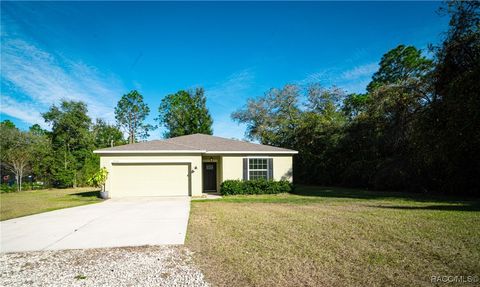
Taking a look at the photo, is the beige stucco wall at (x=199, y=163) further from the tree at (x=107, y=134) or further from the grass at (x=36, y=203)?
the tree at (x=107, y=134)

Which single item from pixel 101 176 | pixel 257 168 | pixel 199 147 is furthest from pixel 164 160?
pixel 257 168

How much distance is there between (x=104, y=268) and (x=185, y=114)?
33.0m

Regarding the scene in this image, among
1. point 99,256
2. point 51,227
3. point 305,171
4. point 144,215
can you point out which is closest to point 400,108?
point 305,171

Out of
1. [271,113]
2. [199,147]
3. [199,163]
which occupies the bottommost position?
[199,163]

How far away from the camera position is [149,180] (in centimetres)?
1343

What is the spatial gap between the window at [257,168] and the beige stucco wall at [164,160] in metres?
3.00

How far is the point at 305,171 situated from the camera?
2241 cm

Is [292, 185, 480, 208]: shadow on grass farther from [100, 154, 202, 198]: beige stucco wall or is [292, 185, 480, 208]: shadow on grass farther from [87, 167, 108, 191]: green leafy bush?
[87, 167, 108, 191]: green leafy bush

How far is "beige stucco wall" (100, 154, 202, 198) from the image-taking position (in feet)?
42.5

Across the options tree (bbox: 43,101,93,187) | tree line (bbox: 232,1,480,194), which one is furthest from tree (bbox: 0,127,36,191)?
tree line (bbox: 232,1,480,194)

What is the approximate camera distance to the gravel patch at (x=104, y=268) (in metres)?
3.42
